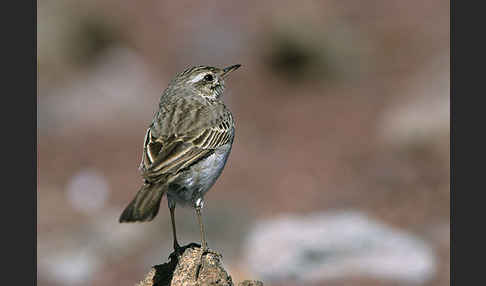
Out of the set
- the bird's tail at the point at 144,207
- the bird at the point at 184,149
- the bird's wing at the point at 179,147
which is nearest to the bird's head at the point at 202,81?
the bird at the point at 184,149

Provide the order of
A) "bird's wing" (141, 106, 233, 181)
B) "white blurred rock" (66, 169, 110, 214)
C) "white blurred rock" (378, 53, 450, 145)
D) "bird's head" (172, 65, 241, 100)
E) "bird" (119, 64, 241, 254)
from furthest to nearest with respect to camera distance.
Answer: "white blurred rock" (378, 53, 450, 145) < "white blurred rock" (66, 169, 110, 214) < "bird's head" (172, 65, 241, 100) < "bird's wing" (141, 106, 233, 181) < "bird" (119, 64, 241, 254)

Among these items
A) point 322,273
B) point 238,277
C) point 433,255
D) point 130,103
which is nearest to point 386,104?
point 130,103

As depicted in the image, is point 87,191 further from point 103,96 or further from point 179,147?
point 179,147

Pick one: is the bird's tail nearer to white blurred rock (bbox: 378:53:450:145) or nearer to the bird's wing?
the bird's wing

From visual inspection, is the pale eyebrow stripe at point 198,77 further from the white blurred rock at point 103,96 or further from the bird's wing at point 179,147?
the white blurred rock at point 103,96

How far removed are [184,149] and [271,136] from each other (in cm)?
2109

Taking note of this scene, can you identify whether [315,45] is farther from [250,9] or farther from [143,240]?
[143,240]

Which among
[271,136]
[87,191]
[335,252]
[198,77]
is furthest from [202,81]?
[271,136]

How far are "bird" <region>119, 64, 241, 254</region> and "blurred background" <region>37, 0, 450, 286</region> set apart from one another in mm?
6448

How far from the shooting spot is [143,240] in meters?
24.9

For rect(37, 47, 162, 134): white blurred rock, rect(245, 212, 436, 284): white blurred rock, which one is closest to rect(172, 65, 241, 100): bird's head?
rect(245, 212, 436, 284): white blurred rock

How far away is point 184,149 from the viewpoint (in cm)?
1189

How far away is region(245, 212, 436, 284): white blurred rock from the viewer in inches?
848

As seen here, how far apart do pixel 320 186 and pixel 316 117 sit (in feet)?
21.7
